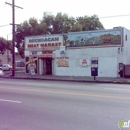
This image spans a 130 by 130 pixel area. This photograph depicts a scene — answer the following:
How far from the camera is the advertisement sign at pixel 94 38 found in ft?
75.2

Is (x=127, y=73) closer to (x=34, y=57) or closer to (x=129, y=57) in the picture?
Result: (x=129, y=57)

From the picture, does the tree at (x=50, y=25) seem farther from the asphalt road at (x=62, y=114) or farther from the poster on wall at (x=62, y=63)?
the asphalt road at (x=62, y=114)

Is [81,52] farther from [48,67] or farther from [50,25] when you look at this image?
[50,25]

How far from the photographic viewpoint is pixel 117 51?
22656 mm

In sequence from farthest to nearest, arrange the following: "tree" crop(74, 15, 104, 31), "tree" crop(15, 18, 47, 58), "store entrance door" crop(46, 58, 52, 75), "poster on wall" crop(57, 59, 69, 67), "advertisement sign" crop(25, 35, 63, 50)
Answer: "tree" crop(74, 15, 104, 31)
"tree" crop(15, 18, 47, 58)
"store entrance door" crop(46, 58, 52, 75)
"advertisement sign" crop(25, 35, 63, 50)
"poster on wall" crop(57, 59, 69, 67)

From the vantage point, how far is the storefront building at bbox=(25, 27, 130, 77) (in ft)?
74.9

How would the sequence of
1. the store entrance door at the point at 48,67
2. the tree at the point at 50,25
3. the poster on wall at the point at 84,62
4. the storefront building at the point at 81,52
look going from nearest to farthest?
the storefront building at the point at 81,52
the poster on wall at the point at 84,62
the store entrance door at the point at 48,67
the tree at the point at 50,25

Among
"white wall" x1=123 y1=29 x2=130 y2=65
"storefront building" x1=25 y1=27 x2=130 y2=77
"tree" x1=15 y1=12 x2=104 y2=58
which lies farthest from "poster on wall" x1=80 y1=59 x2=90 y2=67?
"tree" x1=15 y1=12 x2=104 y2=58

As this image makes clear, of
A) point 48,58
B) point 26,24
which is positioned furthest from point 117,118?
point 26,24

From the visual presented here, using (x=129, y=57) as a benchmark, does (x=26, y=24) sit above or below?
above

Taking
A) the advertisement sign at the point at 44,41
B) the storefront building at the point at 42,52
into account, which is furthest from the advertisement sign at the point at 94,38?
the storefront building at the point at 42,52

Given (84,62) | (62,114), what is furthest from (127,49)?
(62,114)

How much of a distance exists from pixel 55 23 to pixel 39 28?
14.1 ft

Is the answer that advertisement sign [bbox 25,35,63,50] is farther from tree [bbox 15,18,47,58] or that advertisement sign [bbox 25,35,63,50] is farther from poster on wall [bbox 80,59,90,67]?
tree [bbox 15,18,47,58]
